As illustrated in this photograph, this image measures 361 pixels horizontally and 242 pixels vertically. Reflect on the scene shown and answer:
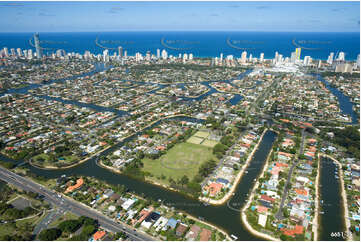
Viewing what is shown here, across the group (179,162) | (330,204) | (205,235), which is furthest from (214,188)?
(330,204)

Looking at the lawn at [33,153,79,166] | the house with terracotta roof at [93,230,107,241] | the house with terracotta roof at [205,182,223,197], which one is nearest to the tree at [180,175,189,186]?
the house with terracotta roof at [205,182,223,197]

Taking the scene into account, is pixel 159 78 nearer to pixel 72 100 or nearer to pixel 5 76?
pixel 72 100

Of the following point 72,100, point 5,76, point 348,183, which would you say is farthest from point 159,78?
point 348,183

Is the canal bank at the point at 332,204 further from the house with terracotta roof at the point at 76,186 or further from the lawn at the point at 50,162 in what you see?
the lawn at the point at 50,162

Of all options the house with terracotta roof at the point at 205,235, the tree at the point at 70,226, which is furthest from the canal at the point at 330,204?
the tree at the point at 70,226

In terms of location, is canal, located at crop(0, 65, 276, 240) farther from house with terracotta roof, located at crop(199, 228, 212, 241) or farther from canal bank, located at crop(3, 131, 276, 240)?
house with terracotta roof, located at crop(199, 228, 212, 241)

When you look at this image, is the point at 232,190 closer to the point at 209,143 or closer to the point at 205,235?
the point at 205,235
